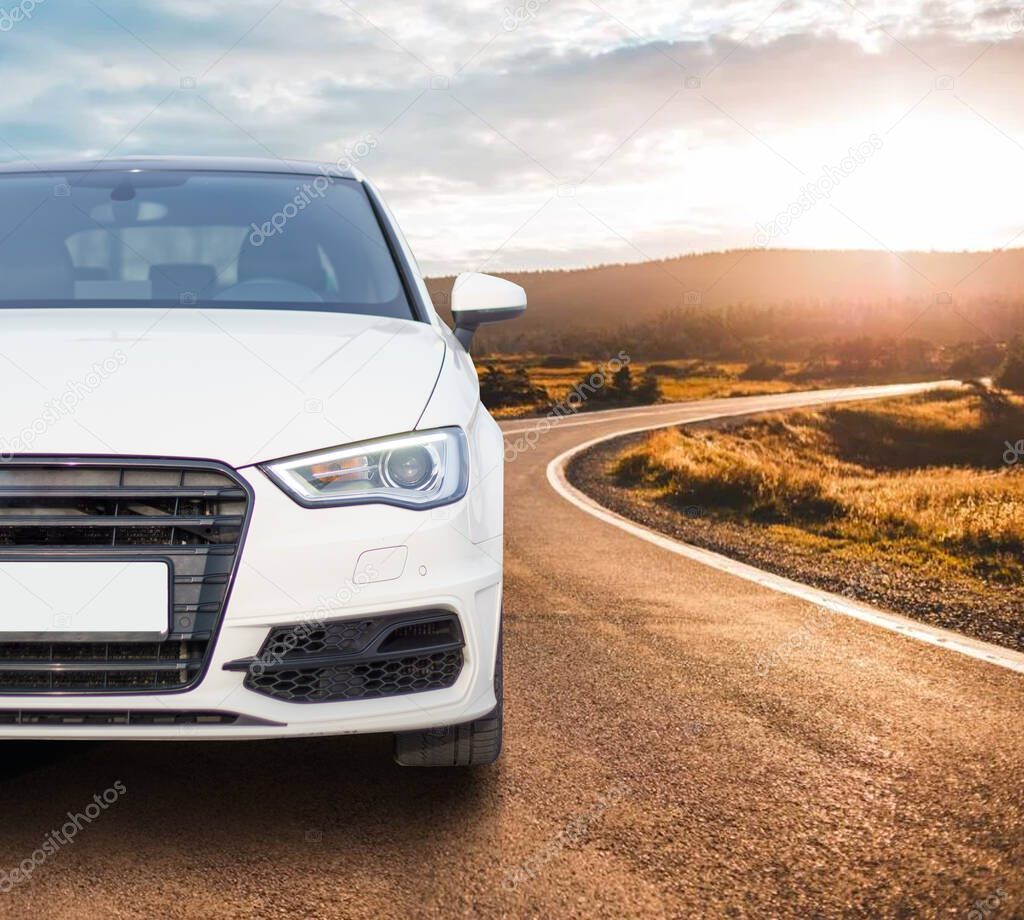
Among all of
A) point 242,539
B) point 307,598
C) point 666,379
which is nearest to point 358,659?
point 307,598

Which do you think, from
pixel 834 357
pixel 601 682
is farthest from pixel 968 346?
pixel 601 682

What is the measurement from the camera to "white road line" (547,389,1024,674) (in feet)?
17.1

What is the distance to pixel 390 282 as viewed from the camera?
403 centimetres

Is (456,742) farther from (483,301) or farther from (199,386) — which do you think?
(483,301)

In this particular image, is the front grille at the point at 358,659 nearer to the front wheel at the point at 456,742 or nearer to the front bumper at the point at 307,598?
the front bumper at the point at 307,598

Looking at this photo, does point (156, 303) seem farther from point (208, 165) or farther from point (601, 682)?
point (601, 682)

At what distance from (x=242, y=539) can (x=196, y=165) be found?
2358 millimetres

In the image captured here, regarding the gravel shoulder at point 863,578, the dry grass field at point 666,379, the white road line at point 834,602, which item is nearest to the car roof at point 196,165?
the white road line at point 834,602

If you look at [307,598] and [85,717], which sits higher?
[307,598]

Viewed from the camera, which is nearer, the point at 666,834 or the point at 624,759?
the point at 666,834

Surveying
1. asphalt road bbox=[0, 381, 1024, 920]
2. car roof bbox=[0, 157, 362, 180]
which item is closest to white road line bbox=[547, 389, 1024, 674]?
asphalt road bbox=[0, 381, 1024, 920]

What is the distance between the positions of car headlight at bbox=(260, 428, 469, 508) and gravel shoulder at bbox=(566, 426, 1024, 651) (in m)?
3.57

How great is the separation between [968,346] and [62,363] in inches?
3507

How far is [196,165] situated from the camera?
4516 millimetres
